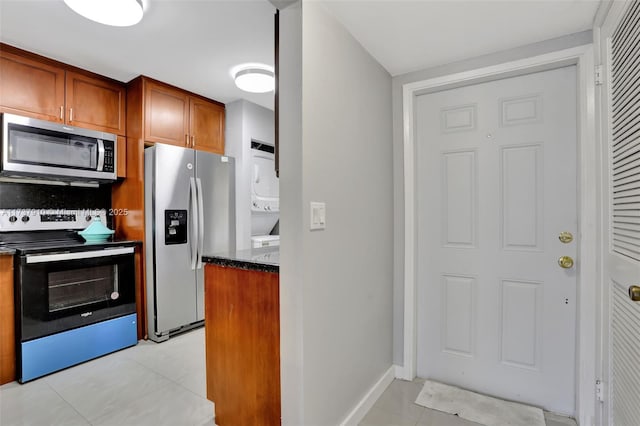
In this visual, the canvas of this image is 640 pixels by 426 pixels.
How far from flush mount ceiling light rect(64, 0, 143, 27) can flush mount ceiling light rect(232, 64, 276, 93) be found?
3.01 ft

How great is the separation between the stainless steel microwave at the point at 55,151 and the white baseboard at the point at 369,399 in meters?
2.69

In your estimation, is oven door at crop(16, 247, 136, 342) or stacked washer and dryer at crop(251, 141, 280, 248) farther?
stacked washer and dryer at crop(251, 141, 280, 248)

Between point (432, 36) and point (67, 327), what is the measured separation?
10.4ft

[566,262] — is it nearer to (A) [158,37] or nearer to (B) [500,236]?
(B) [500,236]

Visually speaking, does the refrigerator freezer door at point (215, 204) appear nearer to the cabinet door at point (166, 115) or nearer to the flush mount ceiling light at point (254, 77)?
the cabinet door at point (166, 115)

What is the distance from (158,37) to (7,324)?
2.20 metres

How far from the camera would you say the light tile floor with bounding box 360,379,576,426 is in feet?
5.76

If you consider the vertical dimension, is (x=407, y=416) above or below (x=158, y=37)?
below

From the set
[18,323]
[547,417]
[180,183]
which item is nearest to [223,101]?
[180,183]

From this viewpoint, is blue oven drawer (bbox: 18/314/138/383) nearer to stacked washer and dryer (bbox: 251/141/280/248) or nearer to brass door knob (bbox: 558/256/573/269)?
stacked washer and dryer (bbox: 251/141/280/248)

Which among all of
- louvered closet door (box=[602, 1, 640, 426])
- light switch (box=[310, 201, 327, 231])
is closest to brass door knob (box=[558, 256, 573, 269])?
louvered closet door (box=[602, 1, 640, 426])

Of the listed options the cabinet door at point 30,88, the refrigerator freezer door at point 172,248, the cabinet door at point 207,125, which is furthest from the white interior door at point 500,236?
the cabinet door at point 30,88

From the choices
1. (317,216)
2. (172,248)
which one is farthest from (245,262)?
(172,248)

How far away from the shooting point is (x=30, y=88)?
7.87 ft
